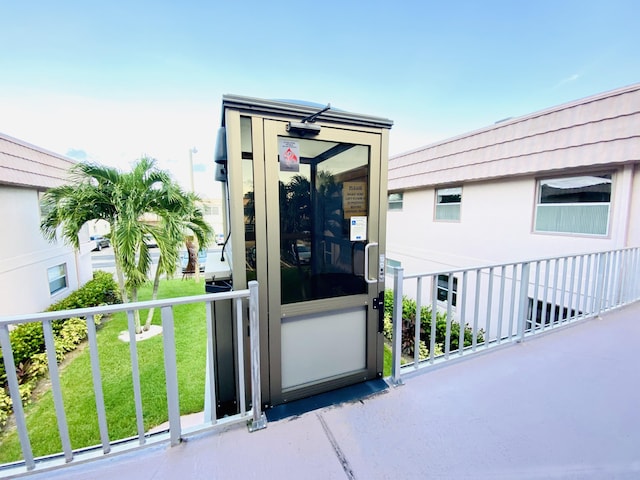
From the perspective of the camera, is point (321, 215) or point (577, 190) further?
point (577, 190)

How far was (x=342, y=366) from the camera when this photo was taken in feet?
6.59

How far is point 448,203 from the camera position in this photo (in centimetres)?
680

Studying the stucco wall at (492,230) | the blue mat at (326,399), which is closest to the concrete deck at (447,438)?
the blue mat at (326,399)

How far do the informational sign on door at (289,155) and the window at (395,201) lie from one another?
7.07 metres

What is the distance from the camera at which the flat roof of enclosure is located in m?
1.55

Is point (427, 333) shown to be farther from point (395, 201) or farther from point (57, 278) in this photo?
point (57, 278)

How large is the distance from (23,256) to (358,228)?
7326mm

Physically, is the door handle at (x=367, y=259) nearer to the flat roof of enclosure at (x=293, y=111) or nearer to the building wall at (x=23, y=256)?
the flat roof of enclosure at (x=293, y=111)

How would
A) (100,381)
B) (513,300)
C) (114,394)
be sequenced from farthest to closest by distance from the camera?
(114,394) < (513,300) < (100,381)

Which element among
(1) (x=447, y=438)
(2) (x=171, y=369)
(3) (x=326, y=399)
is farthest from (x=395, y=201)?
(2) (x=171, y=369)

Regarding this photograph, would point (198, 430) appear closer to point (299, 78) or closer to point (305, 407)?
point (305, 407)

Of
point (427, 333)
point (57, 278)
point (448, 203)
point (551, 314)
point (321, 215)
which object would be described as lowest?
point (427, 333)

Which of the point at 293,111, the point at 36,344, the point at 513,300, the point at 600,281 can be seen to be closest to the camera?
the point at 293,111

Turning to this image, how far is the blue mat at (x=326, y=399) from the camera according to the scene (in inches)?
68.8
